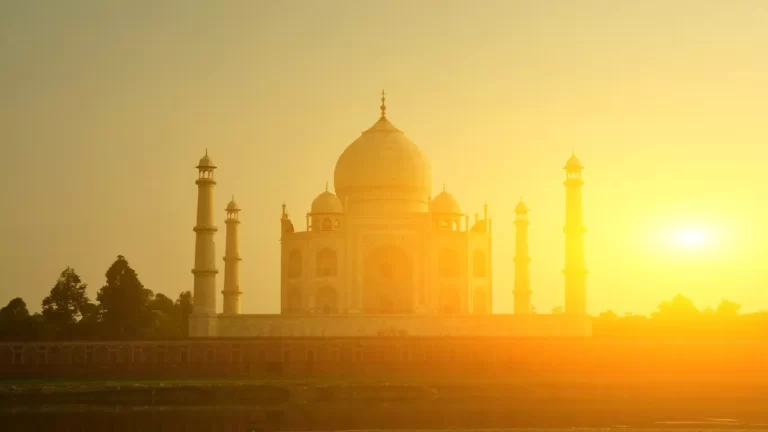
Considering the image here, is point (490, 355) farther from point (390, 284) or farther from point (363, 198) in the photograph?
point (363, 198)

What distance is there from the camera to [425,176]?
197ft

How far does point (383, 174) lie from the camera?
2319 inches

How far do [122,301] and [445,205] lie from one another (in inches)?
530

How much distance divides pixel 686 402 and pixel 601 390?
4536mm

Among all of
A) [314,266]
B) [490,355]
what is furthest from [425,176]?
[490,355]

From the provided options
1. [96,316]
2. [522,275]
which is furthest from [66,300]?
[522,275]

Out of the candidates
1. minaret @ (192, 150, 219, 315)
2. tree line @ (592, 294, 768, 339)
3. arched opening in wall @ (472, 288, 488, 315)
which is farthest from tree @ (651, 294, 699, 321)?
→ minaret @ (192, 150, 219, 315)

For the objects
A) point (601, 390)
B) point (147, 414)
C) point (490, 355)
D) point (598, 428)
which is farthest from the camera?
point (490, 355)

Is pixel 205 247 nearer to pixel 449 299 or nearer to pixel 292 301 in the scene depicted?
pixel 292 301

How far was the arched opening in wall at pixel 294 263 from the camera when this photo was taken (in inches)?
2258

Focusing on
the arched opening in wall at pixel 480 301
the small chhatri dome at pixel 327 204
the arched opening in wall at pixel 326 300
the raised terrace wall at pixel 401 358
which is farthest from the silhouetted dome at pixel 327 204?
the raised terrace wall at pixel 401 358

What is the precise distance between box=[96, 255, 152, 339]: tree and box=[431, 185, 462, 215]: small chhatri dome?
40.3 ft

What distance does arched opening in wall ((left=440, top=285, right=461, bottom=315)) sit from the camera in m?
57.2

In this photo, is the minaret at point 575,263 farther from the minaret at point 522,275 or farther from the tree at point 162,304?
the tree at point 162,304
